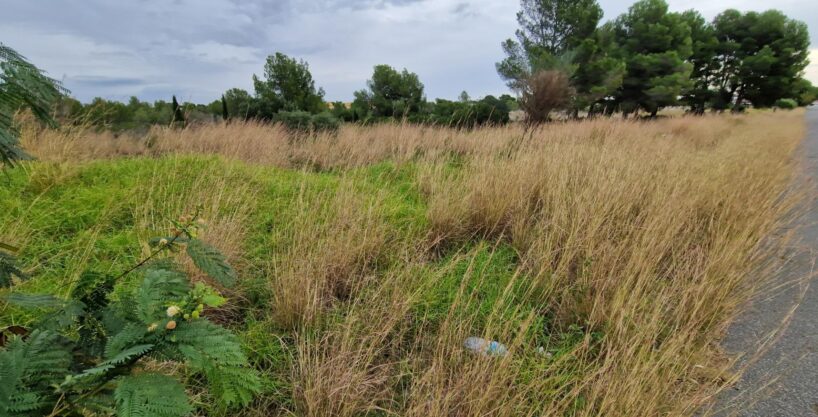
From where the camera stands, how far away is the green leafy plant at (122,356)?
22.8 inches

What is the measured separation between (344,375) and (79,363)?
76cm

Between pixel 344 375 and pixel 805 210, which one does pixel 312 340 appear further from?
pixel 805 210

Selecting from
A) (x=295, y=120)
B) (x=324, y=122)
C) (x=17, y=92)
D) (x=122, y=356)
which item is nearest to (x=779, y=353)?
(x=122, y=356)

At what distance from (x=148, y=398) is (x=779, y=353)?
2.50m

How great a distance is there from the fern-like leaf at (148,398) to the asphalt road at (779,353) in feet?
5.44

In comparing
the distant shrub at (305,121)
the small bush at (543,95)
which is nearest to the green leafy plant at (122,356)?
the distant shrub at (305,121)

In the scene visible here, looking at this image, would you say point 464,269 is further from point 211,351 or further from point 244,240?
point 211,351

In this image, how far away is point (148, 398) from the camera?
58 cm

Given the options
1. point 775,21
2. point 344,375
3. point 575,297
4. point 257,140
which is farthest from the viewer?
point 775,21

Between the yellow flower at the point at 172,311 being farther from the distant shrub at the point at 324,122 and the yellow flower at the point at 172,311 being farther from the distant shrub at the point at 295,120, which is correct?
the distant shrub at the point at 295,120

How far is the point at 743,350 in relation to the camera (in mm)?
1717

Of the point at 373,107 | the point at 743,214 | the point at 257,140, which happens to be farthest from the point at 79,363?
the point at 373,107

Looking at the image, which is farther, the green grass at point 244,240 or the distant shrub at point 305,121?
the distant shrub at point 305,121

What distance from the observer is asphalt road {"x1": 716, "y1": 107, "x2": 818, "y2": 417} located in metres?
1.40
